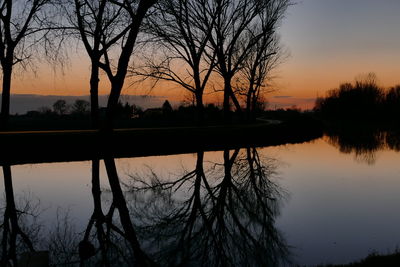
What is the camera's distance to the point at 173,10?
95.3 feet

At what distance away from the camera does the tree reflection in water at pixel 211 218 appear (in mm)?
6699

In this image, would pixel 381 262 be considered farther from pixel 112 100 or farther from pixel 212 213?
pixel 112 100

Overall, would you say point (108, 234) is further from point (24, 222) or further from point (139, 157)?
point (139, 157)

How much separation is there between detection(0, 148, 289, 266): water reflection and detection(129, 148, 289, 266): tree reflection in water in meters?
0.02

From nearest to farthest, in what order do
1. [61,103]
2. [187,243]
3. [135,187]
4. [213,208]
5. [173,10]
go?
[187,243] < [213,208] < [135,187] < [173,10] < [61,103]

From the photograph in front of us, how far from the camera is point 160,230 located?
8.08 meters

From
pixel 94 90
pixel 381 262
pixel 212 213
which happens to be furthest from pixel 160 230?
pixel 94 90

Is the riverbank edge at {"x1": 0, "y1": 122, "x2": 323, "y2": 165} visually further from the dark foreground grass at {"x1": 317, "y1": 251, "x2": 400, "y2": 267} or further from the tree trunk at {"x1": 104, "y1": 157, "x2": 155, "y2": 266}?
the dark foreground grass at {"x1": 317, "y1": 251, "x2": 400, "y2": 267}

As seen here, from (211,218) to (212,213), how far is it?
417 mm

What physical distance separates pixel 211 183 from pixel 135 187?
265 centimetres

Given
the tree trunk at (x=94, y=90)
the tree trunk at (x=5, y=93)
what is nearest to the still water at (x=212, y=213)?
the tree trunk at (x=94, y=90)

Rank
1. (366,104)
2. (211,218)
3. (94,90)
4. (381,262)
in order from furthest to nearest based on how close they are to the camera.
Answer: (366,104) → (94,90) → (211,218) → (381,262)

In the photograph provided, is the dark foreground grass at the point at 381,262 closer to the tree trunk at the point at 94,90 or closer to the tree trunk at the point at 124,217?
the tree trunk at the point at 124,217

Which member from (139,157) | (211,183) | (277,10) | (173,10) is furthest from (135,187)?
(277,10)
